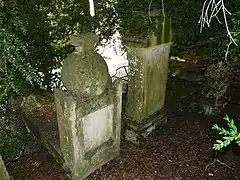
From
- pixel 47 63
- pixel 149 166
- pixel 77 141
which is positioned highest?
pixel 47 63

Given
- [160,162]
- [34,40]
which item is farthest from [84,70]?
[34,40]

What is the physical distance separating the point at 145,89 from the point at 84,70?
101 cm

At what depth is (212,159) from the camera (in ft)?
11.0

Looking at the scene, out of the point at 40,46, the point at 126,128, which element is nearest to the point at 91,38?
the point at 126,128

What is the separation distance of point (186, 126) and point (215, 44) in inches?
46.8

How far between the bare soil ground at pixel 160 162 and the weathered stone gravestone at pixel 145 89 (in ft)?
0.64

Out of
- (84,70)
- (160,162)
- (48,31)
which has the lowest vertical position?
(160,162)

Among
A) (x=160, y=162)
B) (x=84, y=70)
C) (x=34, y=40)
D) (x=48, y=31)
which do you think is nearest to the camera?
(x=84, y=70)

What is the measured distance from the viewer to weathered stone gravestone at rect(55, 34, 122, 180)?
2.55 metres

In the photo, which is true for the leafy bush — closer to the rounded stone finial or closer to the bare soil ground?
the rounded stone finial

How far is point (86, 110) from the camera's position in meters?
2.67

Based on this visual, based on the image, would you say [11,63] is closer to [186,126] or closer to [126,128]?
[126,128]

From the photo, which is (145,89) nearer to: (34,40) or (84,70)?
(84,70)

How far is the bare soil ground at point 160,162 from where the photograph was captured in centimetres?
312
